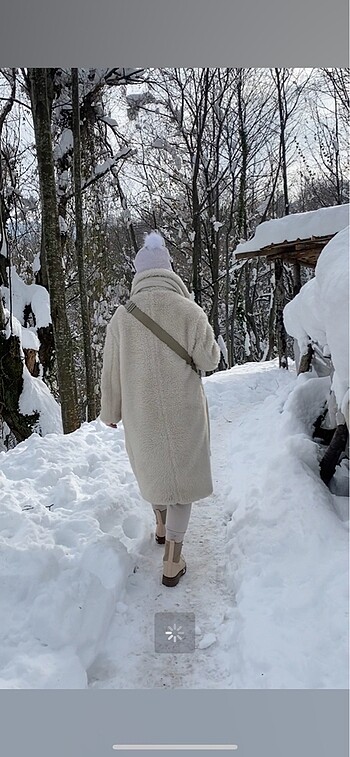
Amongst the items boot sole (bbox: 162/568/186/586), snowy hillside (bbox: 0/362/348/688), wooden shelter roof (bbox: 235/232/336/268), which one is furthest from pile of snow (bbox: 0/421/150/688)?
wooden shelter roof (bbox: 235/232/336/268)

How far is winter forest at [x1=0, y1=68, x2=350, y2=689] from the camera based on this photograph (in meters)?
1.63

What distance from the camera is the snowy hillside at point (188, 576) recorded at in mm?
1523

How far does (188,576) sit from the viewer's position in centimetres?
205

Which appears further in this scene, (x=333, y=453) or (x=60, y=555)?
(x=333, y=453)

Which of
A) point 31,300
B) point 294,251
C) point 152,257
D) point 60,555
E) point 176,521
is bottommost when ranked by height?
point 60,555

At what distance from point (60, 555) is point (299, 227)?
11.6 ft

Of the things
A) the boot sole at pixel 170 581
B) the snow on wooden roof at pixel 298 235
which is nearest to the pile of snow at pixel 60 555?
the boot sole at pixel 170 581

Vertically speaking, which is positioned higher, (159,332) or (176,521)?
(159,332)

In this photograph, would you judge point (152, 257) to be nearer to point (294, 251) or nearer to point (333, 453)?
point (333, 453)

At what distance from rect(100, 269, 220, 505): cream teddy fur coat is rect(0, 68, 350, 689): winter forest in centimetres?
40

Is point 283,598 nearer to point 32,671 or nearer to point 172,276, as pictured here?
point 32,671
